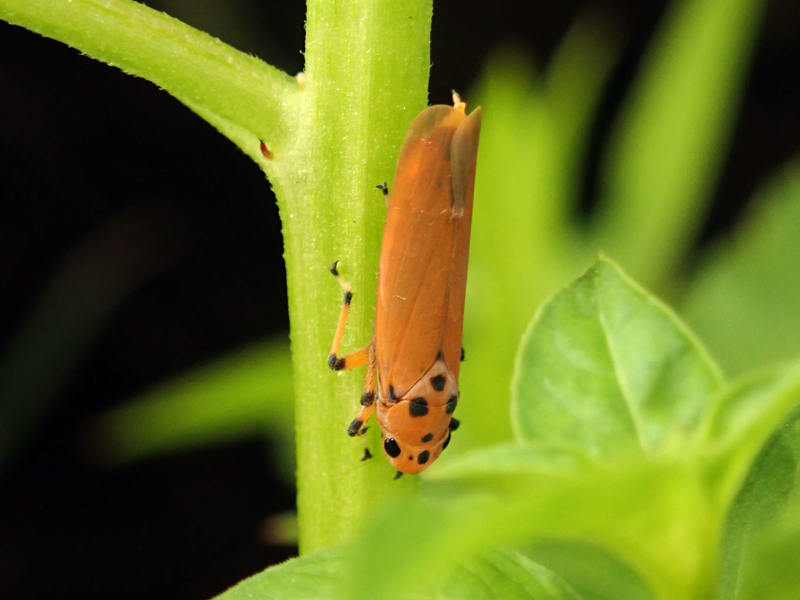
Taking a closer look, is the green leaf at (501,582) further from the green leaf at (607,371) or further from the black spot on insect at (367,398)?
the black spot on insect at (367,398)

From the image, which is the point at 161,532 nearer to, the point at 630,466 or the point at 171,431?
the point at 171,431

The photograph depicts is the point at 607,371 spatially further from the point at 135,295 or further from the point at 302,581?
the point at 135,295

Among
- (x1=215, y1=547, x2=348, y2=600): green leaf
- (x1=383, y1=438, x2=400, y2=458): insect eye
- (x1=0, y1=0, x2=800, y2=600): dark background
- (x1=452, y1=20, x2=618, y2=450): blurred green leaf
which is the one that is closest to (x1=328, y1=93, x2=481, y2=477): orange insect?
(x1=383, y1=438, x2=400, y2=458): insect eye

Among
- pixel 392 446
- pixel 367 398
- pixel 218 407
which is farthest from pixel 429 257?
pixel 218 407

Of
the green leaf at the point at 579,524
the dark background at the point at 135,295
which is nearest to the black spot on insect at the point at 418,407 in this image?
the green leaf at the point at 579,524

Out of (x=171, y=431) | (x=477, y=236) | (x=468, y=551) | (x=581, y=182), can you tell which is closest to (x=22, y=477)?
(x=171, y=431)

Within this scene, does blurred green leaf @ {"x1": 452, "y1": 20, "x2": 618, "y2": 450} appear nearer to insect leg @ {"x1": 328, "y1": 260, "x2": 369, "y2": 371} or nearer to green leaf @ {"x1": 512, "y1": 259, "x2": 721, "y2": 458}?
insect leg @ {"x1": 328, "y1": 260, "x2": 369, "y2": 371}
